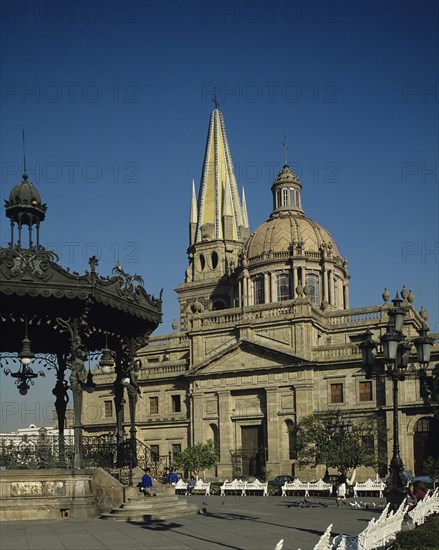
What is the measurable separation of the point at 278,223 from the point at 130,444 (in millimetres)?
49250

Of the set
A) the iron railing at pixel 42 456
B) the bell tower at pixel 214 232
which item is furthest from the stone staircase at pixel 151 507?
the bell tower at pixel 214 232

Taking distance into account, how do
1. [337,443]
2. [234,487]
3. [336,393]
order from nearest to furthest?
[234,487] < [337,443] < [336,393]

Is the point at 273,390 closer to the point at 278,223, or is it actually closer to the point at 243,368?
the point at 243,368

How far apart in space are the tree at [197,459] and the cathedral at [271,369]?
337 cm

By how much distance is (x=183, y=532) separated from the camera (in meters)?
17.8

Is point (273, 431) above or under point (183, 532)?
under

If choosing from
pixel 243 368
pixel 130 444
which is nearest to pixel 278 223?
pixel 243 368

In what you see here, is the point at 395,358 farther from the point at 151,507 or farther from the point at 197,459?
the point at 197,459

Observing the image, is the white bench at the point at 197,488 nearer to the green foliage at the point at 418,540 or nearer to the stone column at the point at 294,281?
the stone column at the point at 294,281

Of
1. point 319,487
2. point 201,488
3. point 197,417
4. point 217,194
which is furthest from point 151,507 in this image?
point 217,194

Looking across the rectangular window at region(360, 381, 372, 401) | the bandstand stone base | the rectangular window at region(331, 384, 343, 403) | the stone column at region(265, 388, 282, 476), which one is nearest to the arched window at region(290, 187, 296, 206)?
the stone column at region(265, 388, 282, 476)

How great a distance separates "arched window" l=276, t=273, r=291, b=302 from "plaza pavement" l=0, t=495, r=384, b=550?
44733 millimetres

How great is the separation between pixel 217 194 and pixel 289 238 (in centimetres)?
1554

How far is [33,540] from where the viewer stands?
16250mm
